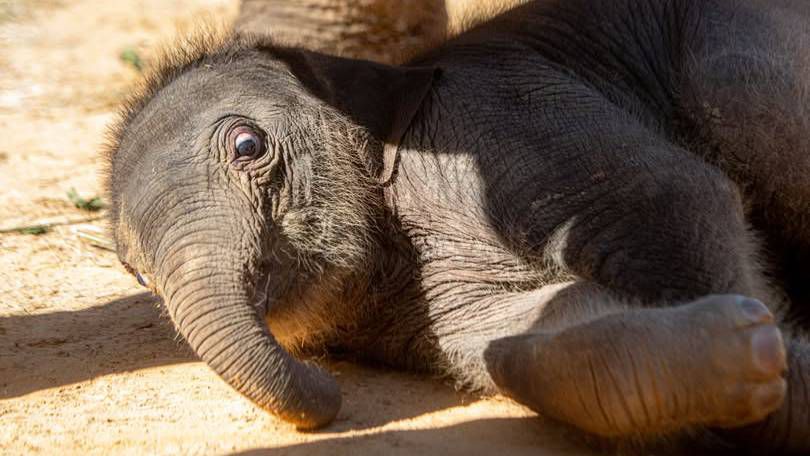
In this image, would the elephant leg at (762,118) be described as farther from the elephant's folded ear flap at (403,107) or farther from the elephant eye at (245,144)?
the elephant eye at (245,144)

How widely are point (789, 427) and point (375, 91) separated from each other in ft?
6.91

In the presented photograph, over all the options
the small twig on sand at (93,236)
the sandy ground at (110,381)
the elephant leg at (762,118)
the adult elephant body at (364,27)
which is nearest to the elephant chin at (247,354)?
the sandy ground at (110,381)

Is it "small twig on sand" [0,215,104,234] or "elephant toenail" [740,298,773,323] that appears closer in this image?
"elephant toenail" [740,298,773,323]

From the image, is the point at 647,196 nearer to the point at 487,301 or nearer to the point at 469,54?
the point at 487,301

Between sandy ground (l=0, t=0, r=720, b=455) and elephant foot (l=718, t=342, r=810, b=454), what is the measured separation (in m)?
0.55

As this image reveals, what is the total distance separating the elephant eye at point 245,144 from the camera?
4.11 metres

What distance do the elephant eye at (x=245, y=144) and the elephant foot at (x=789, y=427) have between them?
2028 millimetres

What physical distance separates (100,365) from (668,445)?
2571 mm

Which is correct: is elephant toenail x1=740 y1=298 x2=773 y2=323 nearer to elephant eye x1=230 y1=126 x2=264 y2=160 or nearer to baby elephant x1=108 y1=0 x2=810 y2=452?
baby elephant x1=108 y1=0 x2=810 y2=452

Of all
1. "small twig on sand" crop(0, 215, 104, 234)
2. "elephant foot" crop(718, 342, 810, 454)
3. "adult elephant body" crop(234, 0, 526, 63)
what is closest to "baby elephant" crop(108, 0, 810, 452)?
"elephant foot" crop(718, 342, 810, 454)

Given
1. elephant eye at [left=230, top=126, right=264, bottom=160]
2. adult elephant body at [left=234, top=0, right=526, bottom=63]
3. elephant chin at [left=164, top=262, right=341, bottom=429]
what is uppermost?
adult elephant body at [left=234, top=0, right=526, bottom=63]

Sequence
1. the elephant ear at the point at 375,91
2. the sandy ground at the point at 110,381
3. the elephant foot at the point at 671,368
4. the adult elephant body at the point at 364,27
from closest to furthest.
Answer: the elephant foot at the point at 671,368 → the sandy ground at the point at 110,381 → the elephant ear at the point at 375,91 → the adult elephant body at the point at 364,27

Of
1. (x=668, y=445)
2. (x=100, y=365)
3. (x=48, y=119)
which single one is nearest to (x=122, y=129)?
(x=100, y=365)

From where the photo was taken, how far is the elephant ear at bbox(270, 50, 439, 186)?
442 centimetres
